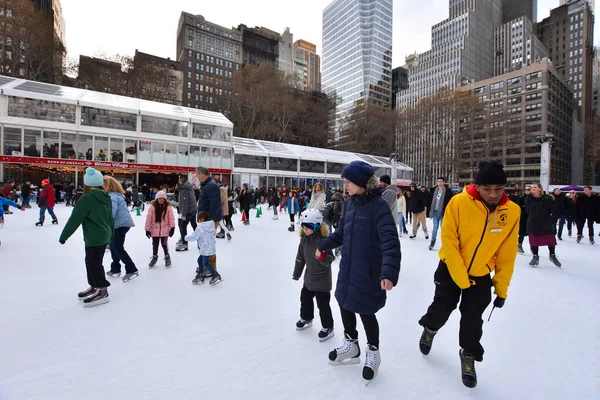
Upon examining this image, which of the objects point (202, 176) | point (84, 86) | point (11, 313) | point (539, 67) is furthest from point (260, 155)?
point (539, 67)

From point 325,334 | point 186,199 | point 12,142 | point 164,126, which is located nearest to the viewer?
point 325,334

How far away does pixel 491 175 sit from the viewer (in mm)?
1924

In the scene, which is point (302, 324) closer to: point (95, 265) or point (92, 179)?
point (95, 265)

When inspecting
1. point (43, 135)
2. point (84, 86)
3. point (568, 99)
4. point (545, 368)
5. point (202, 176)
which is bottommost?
point (545, 368)

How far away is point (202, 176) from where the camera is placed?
199 inches

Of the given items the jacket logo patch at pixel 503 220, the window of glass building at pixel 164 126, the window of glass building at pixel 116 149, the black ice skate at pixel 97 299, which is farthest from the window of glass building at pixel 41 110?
the jacket logo patch at pixel 503 220

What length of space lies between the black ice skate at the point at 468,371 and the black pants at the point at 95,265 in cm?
342

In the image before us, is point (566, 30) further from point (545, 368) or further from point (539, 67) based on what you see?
point (545, 368)

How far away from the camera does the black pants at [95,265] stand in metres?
3.22

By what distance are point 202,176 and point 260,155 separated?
76.9 ft

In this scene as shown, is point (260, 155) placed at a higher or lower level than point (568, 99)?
lower

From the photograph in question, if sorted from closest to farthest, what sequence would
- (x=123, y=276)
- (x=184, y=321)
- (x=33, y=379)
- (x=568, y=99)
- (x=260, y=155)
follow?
(x=33, y=379) → (x=184, y=321) → (x=123, y=276) → (x=260, y=155) → (x=568, y=99)

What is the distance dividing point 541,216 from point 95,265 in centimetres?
668

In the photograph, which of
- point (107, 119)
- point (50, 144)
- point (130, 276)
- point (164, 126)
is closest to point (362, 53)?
point (164, 126)
